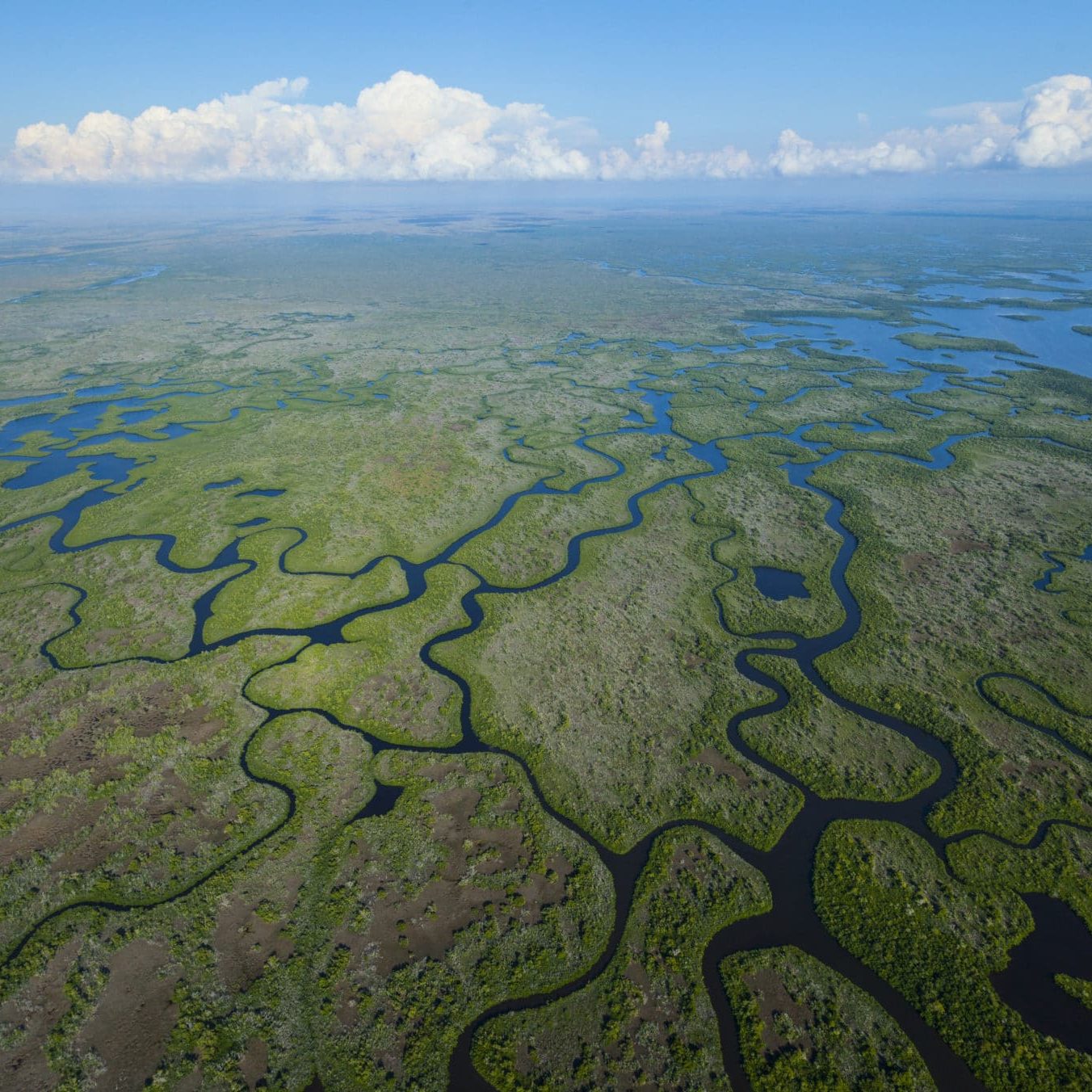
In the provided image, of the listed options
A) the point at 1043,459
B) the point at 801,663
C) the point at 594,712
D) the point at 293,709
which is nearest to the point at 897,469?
the point at 1043,459

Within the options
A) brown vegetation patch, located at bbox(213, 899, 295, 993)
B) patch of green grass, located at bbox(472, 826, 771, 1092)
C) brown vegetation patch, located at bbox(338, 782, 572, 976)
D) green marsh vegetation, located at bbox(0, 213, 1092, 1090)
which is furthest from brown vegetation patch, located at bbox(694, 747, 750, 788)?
brown vegetation patch, located at bbox(213, 899, 295, 993)

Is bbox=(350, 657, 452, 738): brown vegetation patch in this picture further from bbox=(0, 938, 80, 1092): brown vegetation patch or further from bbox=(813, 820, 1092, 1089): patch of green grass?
bbox=(813, 820, 1092, 1089): patch of green grass

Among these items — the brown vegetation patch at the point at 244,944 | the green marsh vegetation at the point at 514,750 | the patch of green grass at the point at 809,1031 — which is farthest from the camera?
the brown vegetation patch at the point at 244,944

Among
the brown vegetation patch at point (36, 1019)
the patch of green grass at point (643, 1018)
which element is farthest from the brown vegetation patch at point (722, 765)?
the brown vegetation patch at point (36, 1019)

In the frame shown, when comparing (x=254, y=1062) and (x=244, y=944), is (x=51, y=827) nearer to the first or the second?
(x=244, y=944)

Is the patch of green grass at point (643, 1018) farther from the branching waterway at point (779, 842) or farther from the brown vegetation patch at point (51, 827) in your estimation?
the brown vegetation patch at point (51, 827)

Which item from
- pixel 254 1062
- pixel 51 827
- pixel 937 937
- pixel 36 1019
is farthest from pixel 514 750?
pixel 51 827
